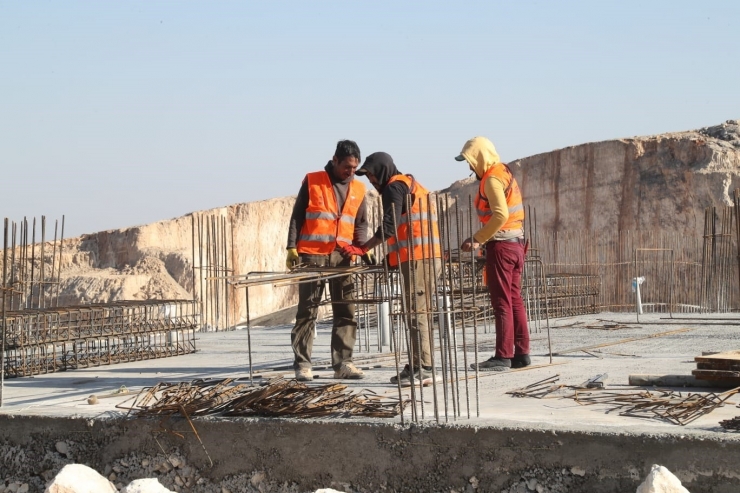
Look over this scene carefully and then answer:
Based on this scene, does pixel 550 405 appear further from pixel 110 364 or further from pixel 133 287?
pixel 133 287

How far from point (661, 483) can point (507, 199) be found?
3356 mm

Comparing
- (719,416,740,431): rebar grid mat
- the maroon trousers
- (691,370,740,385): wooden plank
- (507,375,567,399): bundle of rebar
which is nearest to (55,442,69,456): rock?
(507,375,567,399): bundle of rebar

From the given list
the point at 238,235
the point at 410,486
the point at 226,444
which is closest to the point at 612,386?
the point at 410,486

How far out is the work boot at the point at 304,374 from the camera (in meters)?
6.26

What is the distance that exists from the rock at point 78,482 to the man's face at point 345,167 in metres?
2.87

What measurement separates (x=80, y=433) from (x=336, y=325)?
2.11 meters

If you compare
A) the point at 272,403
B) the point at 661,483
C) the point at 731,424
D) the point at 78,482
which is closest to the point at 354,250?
the point at 272,403

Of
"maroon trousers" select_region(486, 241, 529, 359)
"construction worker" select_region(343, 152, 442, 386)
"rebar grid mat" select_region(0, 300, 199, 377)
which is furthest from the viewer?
"rebar grid mat" select_region(0, 300, 199, 377)

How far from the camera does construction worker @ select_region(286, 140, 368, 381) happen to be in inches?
253

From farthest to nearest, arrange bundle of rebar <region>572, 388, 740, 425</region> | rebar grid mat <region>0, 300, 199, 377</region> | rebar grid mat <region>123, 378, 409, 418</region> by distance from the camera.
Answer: rebar grid mat <region>0, 300, 199, 377</region> → rebar grid mat <region>123, 378, 409, 418</region> → bundle of rebar <region>572, 388, 740, 425</region>

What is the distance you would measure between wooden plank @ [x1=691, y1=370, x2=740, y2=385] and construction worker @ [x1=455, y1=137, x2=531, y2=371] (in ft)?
5.05

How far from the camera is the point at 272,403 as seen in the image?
4.62 meters

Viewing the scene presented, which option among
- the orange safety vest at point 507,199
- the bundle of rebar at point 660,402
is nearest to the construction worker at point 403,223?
the orange safety vest at point 507,199

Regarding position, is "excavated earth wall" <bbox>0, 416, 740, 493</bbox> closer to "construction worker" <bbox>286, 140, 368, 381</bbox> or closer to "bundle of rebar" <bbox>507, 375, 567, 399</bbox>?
"bundle of rebar" <bbox>507, 375, 567, 399</bbox>
